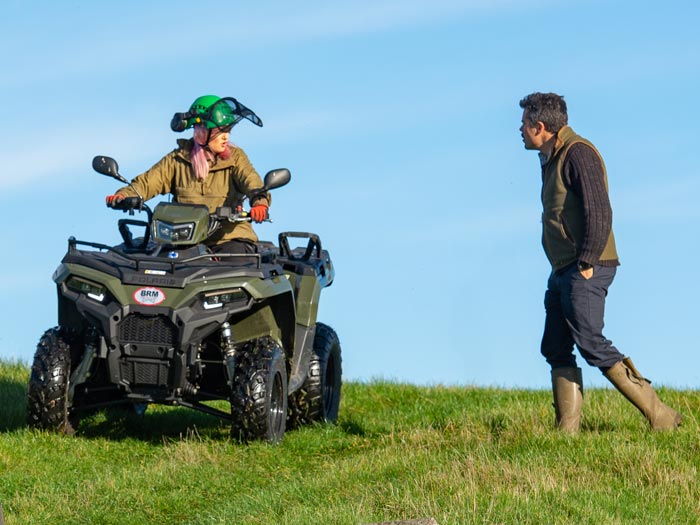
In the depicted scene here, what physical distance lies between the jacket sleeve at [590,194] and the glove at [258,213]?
2.38 metres

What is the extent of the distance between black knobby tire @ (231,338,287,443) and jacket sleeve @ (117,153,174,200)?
1.63 m

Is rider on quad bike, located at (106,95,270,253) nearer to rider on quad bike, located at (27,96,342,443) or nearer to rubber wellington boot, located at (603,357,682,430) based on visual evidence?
rider on quad bike, located at (27,96,342,443)

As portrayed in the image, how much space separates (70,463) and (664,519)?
171 inches

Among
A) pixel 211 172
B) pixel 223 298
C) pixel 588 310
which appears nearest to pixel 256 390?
pixel 223 298

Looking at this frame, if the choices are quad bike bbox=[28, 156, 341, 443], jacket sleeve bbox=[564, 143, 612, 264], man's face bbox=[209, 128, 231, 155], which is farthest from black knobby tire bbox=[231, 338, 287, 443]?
jacket sleeve bbox=[564, 143, 612, 264]

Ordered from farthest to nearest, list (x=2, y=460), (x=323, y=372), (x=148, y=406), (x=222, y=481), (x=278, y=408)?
1. (x=148, y=406)
2. (x=323, y=372)
3. (x=278, y=408)
4. (x=2, y=460)
5. (x=222, y=481)

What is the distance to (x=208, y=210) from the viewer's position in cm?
1016

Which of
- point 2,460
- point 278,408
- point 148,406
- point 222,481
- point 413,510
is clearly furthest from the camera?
point 148,406

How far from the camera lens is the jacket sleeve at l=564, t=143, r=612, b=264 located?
908cm

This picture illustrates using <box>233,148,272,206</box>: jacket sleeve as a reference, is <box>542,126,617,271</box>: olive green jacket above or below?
below

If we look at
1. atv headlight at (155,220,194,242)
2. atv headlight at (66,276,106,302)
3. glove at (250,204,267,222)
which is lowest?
atv headlight at (66,276,106,302)

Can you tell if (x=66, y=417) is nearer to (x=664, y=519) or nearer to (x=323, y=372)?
(x=323, y=372)

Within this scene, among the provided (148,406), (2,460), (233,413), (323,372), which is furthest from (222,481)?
(148,406)

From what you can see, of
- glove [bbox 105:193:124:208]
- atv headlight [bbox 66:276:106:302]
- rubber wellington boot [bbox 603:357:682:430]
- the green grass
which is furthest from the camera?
glove [bbox 105:193:124:208]
